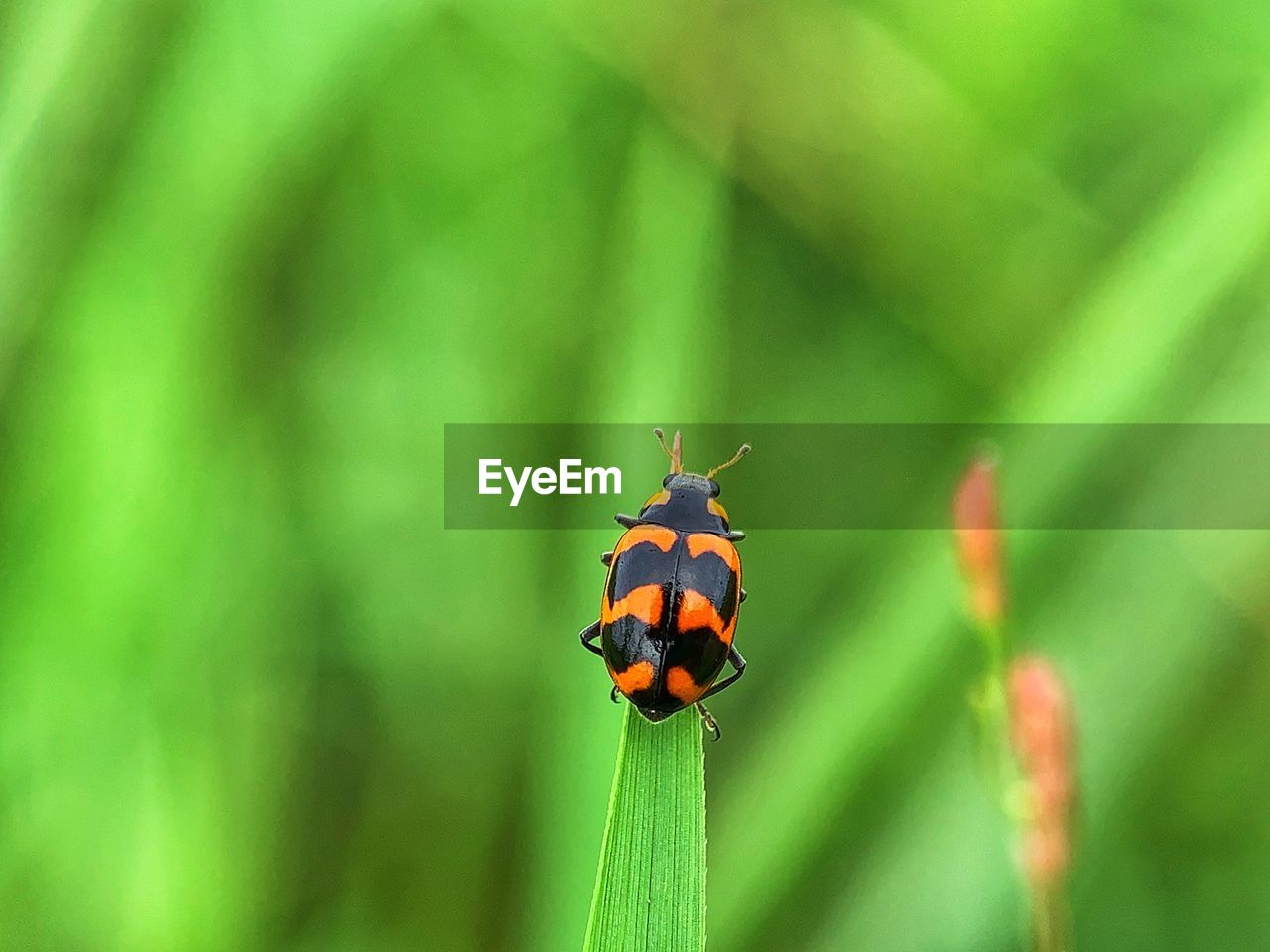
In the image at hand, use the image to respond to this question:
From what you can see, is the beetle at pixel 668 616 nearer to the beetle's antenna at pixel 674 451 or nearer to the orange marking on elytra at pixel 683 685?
the orange marking on elytra at pixel 683 685

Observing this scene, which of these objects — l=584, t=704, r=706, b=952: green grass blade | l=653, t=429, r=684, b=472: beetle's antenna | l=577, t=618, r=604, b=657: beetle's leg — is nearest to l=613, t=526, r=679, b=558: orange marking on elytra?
l=577, t=618, r=604, b=657: beetle's leg

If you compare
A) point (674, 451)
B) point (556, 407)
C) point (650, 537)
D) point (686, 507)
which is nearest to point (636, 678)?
point (650, 537)

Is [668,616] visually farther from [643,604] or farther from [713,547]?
[713,547]

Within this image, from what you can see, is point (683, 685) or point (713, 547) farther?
point (713, 547)

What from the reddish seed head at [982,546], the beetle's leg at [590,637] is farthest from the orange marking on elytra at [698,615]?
the reddish seed head at [982,546]

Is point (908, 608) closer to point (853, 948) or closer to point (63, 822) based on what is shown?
point (853, 948)
